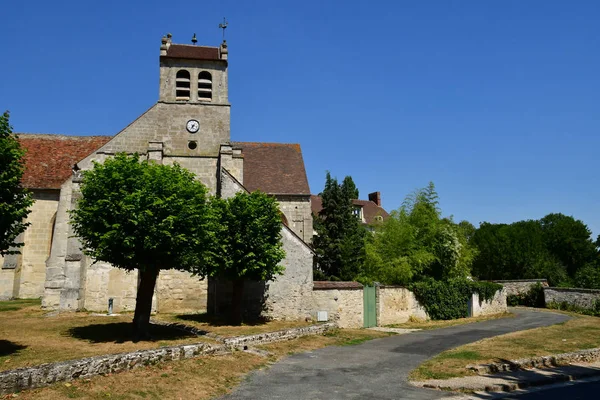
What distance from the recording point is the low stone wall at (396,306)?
2414 centimetres

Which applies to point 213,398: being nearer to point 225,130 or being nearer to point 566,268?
point 225,130

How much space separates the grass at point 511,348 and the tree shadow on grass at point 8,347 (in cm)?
1123

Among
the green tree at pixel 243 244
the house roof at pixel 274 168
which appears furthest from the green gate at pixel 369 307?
the house roof at pixel 274 168

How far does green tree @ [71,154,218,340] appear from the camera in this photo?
14.0 m

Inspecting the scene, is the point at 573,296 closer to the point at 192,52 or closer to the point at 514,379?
the point at 514,379

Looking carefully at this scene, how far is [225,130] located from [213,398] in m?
17.3

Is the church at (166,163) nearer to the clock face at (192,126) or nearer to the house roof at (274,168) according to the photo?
the clock face at (192,126)

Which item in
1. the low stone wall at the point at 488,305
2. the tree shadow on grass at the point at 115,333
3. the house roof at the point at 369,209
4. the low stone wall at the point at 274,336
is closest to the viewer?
the tree shadow on grass at the point at 115,333

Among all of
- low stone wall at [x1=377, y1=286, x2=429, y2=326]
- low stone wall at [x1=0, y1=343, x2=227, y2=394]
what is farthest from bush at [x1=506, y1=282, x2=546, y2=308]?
low stone wall at [x1=0, y1=343, x2=227, y2=394]

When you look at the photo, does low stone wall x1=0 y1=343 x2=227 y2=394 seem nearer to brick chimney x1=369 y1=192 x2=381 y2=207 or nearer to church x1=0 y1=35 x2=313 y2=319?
church x1=0 y1=35 x2=313 y2=319

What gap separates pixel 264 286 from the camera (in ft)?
70.8

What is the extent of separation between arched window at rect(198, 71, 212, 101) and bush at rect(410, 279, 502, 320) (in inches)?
666

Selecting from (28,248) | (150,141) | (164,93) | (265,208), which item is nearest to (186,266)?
(265,208)

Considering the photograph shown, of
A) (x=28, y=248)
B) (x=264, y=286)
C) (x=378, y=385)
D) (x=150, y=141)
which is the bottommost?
(x=378, y=385)
